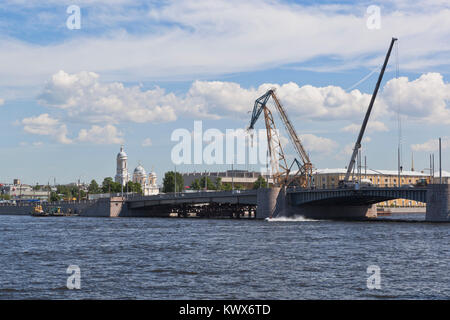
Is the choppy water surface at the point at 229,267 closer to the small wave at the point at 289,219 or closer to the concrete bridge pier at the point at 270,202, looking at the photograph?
the small wave at the point at 289,219

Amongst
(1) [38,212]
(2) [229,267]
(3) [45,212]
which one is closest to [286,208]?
(2) [229,267]

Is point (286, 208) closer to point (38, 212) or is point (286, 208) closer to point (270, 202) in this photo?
point (270, 202)

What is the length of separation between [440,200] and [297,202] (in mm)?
25694

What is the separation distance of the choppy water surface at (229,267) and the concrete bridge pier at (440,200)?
834 inches

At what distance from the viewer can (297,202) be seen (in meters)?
99.4

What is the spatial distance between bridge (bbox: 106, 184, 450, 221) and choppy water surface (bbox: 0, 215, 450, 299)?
21699mm

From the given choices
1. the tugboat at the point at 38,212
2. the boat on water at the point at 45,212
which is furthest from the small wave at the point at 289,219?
the tugboat at the point at 38,212

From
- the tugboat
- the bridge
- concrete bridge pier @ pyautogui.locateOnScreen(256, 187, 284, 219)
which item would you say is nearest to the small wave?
the bridge

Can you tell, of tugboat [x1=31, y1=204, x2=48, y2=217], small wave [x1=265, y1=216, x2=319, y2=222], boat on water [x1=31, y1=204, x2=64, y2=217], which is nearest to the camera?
small wave [x1=265, y1=216, x2=319, y2=222]

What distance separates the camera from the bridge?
258ft

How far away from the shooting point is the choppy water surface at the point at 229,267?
2767cm

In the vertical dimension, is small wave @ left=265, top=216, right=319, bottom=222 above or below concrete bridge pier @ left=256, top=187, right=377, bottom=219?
below

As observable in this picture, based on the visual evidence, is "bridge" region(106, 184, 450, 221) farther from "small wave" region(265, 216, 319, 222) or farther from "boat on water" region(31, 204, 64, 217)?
"boat on water" region(31, 204, 64, 217)
